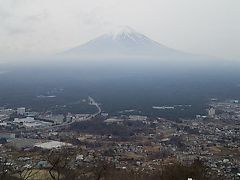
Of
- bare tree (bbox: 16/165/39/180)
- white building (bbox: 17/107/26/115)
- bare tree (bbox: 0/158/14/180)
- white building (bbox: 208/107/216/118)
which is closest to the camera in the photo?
bare tree (bbox: 0/158/14/180)

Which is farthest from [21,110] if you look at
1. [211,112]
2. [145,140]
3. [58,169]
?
[58,169]

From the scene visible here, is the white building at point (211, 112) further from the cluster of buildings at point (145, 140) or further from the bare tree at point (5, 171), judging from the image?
the bare tree at point (5, 171)

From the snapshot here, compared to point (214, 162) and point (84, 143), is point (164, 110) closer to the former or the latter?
point (84, 143)

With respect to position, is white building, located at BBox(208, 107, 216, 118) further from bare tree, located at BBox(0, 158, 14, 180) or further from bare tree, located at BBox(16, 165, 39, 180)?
bare tree, located at BBox(0, 158, 14, 180)

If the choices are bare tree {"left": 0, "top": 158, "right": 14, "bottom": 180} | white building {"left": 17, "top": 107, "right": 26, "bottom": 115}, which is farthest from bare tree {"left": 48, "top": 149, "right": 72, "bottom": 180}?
white building {"left": 17, "top": 107, "right": 26, "bottom": 115}

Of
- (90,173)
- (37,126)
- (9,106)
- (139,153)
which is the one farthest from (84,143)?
(9,106)

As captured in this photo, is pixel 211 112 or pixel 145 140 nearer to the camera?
pixel 145 140

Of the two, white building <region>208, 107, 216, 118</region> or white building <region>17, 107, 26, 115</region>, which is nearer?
Result: white building <region>208, 107, 216, 118</region>

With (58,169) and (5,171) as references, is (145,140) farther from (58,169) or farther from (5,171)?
(5,171)

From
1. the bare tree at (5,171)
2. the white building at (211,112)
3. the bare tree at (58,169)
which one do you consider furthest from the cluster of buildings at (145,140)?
the bare tree at (5,171)

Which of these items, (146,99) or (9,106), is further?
(146,99)

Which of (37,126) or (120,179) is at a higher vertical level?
(120,179)
